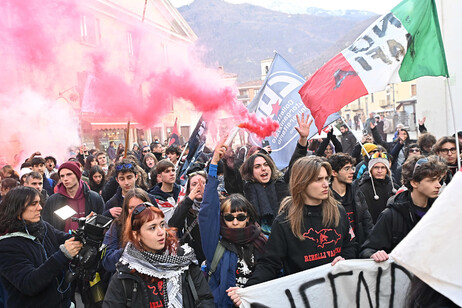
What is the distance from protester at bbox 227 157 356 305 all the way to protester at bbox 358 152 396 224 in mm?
2008

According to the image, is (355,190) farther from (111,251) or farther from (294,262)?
(111,251)

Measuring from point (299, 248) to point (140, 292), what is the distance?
1.21 meters

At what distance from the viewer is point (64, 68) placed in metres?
15.1

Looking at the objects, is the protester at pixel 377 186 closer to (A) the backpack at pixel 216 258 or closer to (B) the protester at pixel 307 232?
(B) the protester at pixel 307 232

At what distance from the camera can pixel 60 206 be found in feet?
17.1

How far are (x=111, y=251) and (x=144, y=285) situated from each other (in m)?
1.20

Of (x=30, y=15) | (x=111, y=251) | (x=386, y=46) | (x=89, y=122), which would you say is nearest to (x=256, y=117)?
(x=386, y=46)

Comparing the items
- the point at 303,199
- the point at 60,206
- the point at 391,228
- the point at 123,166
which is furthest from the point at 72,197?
the point at 391,228

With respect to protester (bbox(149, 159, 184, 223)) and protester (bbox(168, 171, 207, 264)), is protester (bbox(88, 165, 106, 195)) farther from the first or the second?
protester (bbox(168, 171, 207, 264))

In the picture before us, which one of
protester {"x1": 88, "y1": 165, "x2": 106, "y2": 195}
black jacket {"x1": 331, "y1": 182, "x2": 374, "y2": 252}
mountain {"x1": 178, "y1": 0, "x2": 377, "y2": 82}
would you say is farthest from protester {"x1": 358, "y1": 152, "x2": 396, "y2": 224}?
mountain {"x1": 178, "y1": 0, "x2": 377, "y2": 82}

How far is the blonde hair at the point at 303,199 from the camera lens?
3.28m

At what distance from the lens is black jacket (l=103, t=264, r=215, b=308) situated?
2.85 meters

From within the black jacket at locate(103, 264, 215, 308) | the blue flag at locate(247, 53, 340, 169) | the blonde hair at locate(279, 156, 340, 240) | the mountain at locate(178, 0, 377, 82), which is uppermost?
the mountain at locate(178, 0, 377, 82)

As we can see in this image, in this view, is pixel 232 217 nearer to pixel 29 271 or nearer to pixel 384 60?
pixel 29 271
